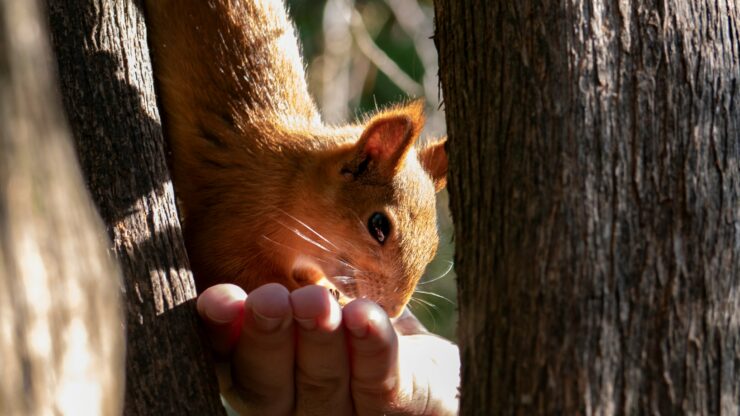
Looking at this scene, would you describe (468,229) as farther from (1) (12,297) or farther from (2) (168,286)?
(1) (12,297)

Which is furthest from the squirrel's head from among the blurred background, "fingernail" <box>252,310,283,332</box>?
the blurred background

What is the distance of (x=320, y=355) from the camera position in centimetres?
208

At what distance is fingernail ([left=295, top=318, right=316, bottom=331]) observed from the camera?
6.59ft

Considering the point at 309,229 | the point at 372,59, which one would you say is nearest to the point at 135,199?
the point at 309,229

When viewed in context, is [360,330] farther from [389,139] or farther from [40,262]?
[40,262]

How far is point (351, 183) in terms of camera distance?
9.72 ft

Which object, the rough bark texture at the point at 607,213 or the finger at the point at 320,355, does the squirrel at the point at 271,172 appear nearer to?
the finger at the point at 320,355

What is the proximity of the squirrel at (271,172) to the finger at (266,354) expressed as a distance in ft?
2.08

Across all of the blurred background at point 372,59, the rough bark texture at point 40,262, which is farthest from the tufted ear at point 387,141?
the rough bark texture at point 40,262

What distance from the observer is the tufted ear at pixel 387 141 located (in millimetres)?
2785

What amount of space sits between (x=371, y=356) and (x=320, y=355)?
12 centimetres

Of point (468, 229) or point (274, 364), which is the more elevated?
point (468, 229)

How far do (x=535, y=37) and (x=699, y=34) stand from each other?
0.27m

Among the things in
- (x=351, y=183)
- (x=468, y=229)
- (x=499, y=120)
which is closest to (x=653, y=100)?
(x=499, y=120)
